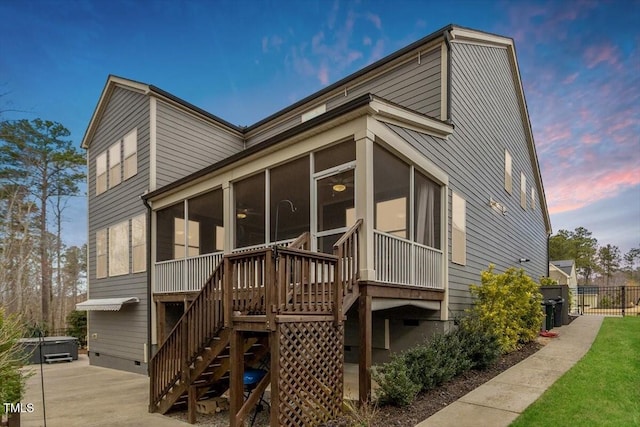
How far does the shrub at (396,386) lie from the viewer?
555 centimetres

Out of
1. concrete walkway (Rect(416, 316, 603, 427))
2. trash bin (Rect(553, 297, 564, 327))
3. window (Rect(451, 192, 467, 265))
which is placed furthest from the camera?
trash bin (Rect(553, 297, 564, 327))

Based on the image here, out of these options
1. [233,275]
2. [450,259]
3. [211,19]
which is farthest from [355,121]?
[211,19]

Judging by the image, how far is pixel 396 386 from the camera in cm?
553

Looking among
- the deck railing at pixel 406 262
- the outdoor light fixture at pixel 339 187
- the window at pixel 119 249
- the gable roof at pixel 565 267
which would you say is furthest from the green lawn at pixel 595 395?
the gable roof at pixel 565 267

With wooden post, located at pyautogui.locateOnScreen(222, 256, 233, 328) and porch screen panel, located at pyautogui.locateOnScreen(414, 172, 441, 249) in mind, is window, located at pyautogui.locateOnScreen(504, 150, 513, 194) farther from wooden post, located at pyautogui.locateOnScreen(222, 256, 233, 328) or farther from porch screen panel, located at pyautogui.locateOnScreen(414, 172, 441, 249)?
wooden post, located at pyautogui.locateOnScreen(222, 256, 233, 328)

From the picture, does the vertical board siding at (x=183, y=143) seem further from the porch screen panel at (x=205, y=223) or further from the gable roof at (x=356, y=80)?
the porch screen panel at (x=205, y=223)

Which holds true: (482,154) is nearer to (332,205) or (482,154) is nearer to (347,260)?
(332,205)

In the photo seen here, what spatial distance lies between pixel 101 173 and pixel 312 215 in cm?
1099

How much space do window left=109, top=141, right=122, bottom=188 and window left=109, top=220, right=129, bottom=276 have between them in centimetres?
153

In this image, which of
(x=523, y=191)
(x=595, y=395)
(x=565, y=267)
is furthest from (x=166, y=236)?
(x=565, y=267)

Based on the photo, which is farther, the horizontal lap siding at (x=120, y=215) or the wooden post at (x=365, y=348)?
the horizontal lap siding at (x=120, y=215)

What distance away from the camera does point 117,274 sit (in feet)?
43.0

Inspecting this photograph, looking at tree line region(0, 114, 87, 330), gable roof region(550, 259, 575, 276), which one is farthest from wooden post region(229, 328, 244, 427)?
gable roof region(550, 259, 575, 276)

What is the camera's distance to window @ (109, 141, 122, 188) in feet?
44.4
